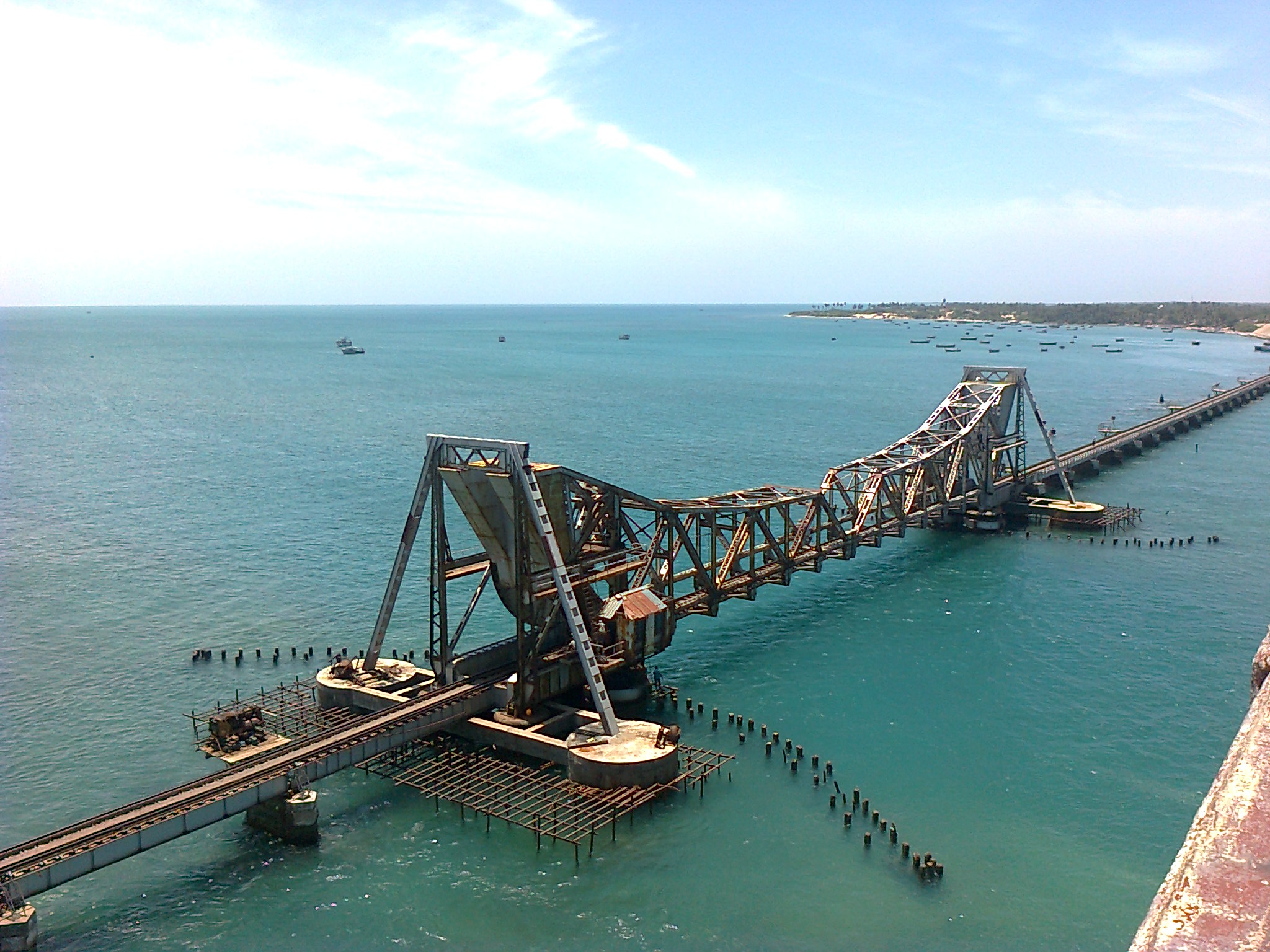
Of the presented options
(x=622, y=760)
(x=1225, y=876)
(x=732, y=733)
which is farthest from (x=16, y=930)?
(x=1225, y=876)

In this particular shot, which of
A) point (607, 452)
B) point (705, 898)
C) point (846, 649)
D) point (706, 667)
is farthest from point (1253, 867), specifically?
point (607, 452)

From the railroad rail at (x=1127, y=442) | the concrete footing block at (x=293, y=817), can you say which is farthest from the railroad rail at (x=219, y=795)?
the railroad rail at (x=1127, y=442)

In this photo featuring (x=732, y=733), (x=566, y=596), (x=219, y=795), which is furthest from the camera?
(x=732, y=733)

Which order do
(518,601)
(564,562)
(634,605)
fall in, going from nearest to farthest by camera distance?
1. (518,601)
2. (564,562)
3. (634,605)

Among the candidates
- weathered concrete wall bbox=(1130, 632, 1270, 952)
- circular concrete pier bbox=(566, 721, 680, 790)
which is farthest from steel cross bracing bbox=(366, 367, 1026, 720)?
weathered concrete wall bbox=(1130, 632, 1270, 952)

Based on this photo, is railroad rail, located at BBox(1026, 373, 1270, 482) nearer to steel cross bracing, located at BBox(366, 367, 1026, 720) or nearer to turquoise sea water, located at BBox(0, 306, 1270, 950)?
turquoise sea water, located at BBox(0, 306, 1270, 950)

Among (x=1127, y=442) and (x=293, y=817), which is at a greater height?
(x=1127, y=442)

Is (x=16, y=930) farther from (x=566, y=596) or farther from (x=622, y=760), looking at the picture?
(x=566, y=596)

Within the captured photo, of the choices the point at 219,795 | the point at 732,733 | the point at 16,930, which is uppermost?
the point at 219,795
